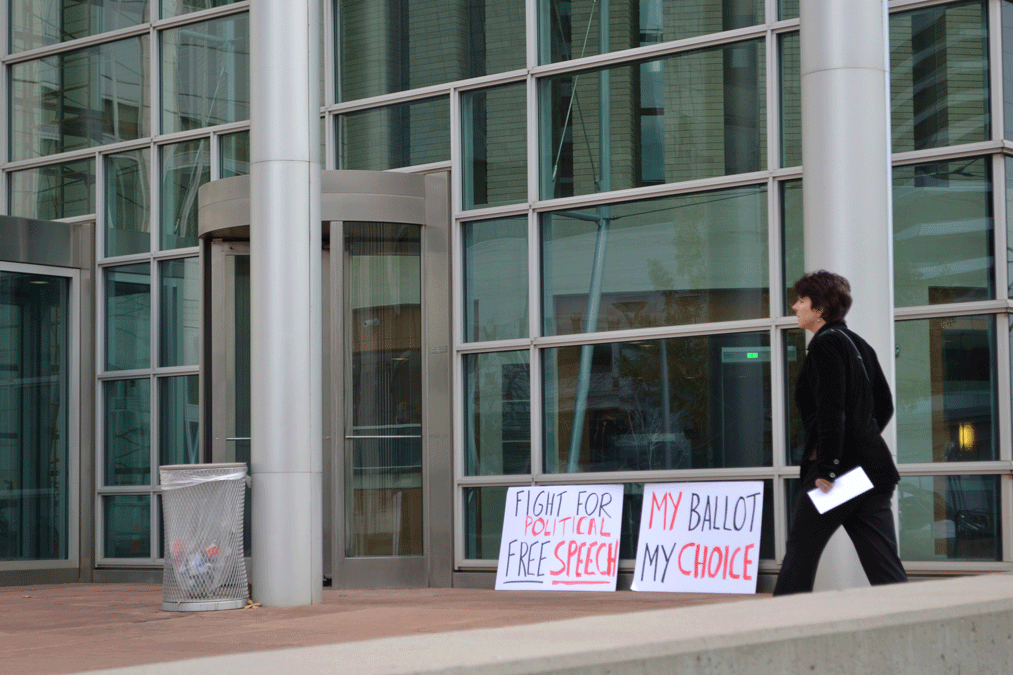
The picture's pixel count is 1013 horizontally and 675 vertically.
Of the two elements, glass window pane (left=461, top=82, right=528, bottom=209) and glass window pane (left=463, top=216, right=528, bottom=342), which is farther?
glass window pane (left=461, top=82, right=528, bottom=209)

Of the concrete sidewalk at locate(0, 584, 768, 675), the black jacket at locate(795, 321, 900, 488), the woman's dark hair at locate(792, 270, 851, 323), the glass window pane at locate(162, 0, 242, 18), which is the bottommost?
the concrete sidewalk at locate(0, 584, 768, 675)

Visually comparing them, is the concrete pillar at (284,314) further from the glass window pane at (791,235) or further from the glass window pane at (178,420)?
the glass window pane at (178,420)

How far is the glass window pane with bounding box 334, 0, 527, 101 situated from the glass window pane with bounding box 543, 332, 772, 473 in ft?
8.49

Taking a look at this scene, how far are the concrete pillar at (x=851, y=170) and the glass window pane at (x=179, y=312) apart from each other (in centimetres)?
713

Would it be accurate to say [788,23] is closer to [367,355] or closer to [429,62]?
[429,62]

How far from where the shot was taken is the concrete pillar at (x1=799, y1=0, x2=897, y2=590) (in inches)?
309

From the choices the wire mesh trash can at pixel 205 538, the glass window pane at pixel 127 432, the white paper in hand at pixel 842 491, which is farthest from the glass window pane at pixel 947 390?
the glass window pane at pixel 127 432

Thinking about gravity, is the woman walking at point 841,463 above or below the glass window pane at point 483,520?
above

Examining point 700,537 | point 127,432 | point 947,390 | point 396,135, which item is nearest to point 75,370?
point 127,432

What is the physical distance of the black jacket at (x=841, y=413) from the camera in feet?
20.2

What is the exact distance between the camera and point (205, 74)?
13594mm

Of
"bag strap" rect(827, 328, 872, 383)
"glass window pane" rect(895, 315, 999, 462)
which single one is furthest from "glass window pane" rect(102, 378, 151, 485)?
"bag strap" rect(827, 328, 872, 383)

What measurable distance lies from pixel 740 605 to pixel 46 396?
11124mm

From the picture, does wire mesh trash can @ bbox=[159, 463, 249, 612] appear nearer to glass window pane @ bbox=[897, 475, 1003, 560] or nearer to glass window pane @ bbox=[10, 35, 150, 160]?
glass window pane @ bbox=[897, 475, 1003, 560]
